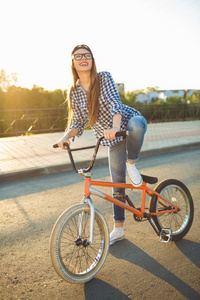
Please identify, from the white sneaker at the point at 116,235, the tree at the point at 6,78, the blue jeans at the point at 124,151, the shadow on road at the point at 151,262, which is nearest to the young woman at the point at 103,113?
the blue jeans at the point at 124,151

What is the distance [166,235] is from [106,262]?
671 mm

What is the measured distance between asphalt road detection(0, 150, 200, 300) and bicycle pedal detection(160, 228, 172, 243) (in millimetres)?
75

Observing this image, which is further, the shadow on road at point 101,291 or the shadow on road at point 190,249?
the shadow on road at point 190,249

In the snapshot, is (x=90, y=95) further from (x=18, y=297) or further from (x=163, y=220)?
(x=18, y=297)

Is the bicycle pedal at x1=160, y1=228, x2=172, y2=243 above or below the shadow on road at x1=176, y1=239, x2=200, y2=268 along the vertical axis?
above

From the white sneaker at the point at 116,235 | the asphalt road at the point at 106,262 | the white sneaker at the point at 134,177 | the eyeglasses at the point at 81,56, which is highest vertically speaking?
the eyeglasses at the point at 81,56

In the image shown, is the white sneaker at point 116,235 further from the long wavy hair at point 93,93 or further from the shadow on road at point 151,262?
the long wavy hair at point 93,93

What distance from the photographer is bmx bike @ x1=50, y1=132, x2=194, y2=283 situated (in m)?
2.20

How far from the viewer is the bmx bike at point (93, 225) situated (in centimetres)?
220

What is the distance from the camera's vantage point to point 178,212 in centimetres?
315

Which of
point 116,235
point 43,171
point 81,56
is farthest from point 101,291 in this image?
point 43,171

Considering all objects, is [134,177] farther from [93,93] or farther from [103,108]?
[93,93]

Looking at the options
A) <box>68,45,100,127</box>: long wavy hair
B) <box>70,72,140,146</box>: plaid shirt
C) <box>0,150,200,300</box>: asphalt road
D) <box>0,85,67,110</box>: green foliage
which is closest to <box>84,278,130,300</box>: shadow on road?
<box>0,150,200,300</box>: asphalt road

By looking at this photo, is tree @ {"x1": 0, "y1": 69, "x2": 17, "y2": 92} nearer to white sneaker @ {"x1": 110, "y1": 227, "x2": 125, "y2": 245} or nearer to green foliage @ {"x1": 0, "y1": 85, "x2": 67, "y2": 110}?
green foliage @ {"x1": 0, "y1": 85, "x2": 67, "y2": 110}
